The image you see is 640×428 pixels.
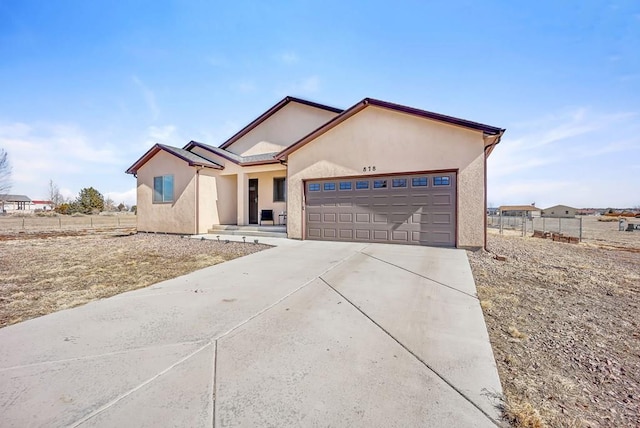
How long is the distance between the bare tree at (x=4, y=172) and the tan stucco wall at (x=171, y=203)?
28977mm

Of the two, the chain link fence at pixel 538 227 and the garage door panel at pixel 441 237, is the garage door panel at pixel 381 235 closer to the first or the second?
the garage door panel at pixel 441 237

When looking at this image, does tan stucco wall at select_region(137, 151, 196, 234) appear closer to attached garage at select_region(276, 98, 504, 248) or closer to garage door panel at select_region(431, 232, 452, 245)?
attached garage at select_region(276, 98, 504, 248)

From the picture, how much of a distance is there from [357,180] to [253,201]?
746 centimetres

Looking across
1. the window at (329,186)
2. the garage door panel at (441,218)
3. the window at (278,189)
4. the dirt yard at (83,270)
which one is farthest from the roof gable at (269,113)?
the dirt yard at (83,270)

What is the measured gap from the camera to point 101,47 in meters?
11.4

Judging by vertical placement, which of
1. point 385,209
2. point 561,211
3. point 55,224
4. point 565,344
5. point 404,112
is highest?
point 404,112

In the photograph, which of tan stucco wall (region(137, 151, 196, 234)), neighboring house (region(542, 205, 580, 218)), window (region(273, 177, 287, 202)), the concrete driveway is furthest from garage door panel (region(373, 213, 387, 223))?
neighboring house (region(542, 205, 580, 218))

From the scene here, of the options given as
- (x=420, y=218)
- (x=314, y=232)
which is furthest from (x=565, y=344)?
(x=314, y=232)

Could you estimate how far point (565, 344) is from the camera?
3240 millimetres

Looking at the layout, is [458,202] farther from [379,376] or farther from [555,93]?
[379,376]

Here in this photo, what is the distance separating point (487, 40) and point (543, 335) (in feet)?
33.3

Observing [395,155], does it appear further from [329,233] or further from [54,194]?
[54,194]

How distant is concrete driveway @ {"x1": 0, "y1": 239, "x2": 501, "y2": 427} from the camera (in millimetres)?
2029

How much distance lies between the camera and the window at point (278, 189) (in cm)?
1479
